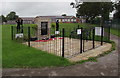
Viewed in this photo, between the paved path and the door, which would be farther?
the door

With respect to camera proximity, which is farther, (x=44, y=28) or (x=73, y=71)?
(x=44, y=28)

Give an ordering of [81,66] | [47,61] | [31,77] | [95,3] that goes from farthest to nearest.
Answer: [95,3], [47,61], [81,66], [31,77]

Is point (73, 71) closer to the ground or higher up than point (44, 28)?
closer to the ground

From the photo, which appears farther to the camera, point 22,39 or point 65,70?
point 22,39

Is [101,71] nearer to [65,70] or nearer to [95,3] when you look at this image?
[65,70]

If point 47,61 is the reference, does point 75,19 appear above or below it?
above

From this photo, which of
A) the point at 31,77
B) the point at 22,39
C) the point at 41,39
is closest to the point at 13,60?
the point at 31,77

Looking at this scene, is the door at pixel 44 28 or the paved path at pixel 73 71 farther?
the door at pixel 44 28

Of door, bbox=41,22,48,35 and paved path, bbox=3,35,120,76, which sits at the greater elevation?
door, bbox=41,22,48,35

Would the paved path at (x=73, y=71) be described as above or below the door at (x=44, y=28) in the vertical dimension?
below

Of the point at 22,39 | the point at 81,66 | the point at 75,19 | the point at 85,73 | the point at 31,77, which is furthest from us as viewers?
the point at 75,19

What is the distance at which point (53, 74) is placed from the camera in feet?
14.1

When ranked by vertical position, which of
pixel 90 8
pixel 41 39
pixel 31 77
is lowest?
pixel 31 77

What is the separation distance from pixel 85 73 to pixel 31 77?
1703 millimetres
